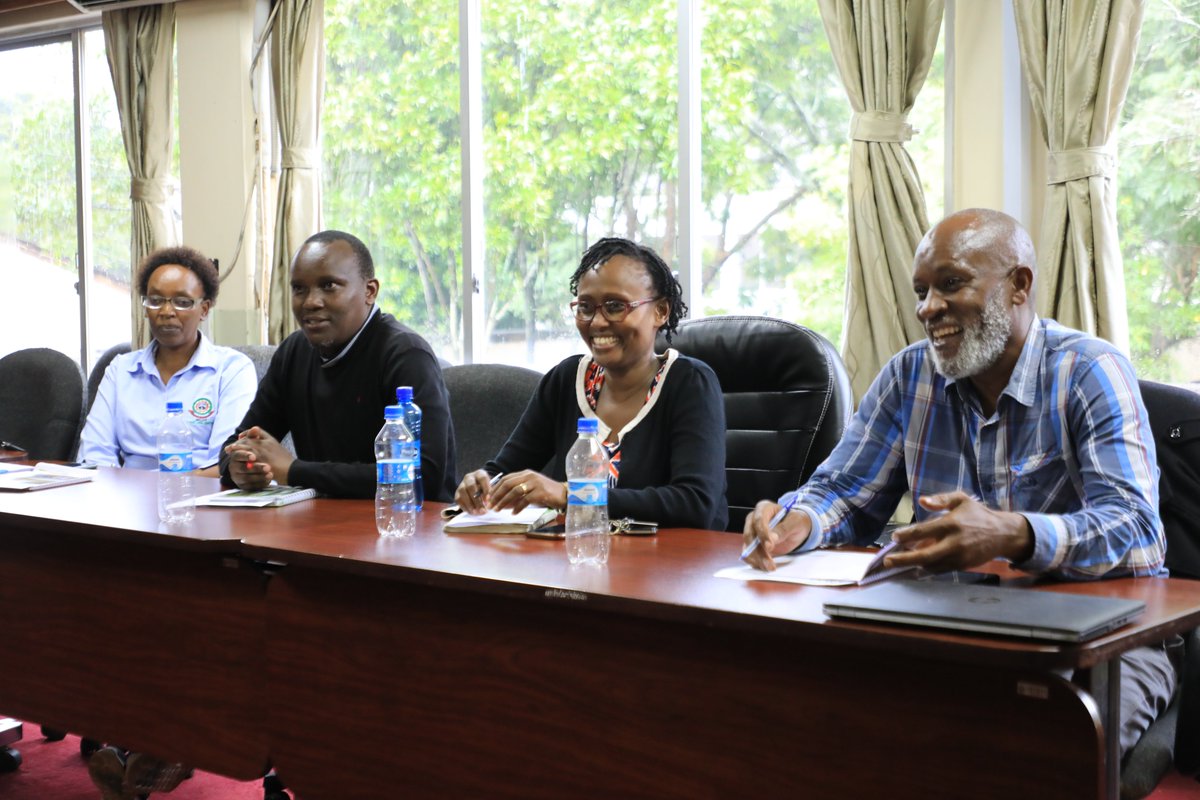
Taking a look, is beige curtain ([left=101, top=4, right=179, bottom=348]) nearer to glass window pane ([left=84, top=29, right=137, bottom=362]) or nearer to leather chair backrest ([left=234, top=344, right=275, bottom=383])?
glass window pane ([left=84, top=29, right=137, bottom=362])

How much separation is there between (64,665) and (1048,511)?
6.69ft

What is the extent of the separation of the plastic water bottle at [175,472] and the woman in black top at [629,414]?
631mm

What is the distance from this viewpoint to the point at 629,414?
270 centimetres

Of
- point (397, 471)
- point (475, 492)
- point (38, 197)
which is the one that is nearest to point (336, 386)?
point (397, 471)

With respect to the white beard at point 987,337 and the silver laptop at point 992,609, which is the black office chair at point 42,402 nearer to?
the white beard at point 987,337

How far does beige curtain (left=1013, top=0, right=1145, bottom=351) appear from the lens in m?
3.55

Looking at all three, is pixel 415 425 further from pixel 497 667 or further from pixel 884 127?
pixel 884 127

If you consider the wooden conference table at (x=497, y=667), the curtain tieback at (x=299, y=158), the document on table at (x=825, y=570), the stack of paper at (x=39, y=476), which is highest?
the curtain tieback at (x=299, y=158)

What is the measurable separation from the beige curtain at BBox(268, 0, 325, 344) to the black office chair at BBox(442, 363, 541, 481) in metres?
2.24

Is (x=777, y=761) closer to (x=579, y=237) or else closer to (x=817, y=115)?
(x=817, y=115)

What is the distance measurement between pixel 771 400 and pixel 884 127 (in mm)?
1547

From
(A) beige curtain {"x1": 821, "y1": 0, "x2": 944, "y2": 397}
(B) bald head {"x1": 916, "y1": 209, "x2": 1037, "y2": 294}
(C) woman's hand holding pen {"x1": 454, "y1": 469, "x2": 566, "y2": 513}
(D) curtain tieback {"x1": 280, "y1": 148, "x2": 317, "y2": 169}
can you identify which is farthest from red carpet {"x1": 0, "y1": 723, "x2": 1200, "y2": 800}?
(D) curtain tieback {"x1": 280, "y1": 148, "x2": 317, "y2": 169}

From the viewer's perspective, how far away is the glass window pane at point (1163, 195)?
3.74 m

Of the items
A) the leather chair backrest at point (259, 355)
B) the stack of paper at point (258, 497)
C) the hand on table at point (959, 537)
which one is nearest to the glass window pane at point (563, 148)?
the leather chair backrest at point (259, 355)
